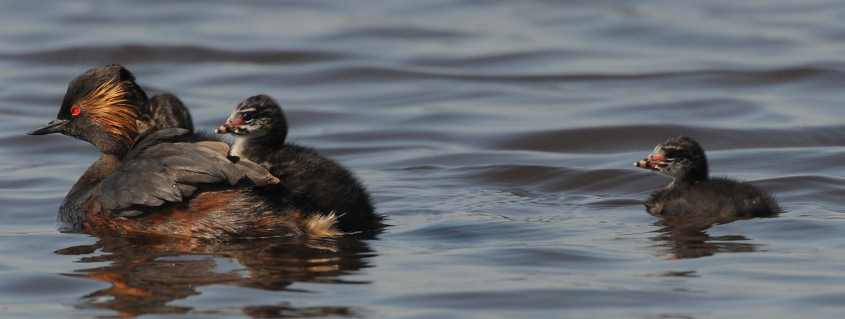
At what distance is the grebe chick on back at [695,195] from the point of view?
9.71 m

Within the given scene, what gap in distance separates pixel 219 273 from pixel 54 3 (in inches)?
530

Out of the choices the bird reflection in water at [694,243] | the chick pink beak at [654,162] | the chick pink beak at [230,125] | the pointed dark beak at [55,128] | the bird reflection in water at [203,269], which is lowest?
the bird reflection in water at [203,269]

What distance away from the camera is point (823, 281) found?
795cm

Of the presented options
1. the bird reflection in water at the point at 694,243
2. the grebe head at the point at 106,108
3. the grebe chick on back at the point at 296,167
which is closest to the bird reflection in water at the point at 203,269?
the grebe chick on back at the point at 296,167

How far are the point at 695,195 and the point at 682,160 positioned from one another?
395 millimetres

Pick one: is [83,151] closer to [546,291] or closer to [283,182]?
[283,182]

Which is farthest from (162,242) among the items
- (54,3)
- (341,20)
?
(54,3)

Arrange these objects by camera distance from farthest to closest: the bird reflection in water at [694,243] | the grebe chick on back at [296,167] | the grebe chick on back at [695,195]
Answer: the grebe chick on back at [695,195] → the grebe chick on back at [296,167] → the bird reflection in water at [694,243]

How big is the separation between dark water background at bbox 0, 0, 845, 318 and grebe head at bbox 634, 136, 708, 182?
314 millimetres

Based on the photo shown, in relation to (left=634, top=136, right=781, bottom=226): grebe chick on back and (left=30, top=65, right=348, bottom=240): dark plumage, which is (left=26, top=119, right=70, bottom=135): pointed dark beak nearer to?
(left=30, top=65, right=348, bottom=240): dark plumage

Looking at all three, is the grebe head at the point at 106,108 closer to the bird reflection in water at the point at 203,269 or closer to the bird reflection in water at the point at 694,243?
the bird reflection in water at the point at 203,269

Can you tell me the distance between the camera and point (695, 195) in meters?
Result: 9.96

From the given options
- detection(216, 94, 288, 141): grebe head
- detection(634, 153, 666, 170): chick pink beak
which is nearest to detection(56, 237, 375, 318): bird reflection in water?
detection(216, 94, 288, 141): grebe head

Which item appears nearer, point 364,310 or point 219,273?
point 364,310
